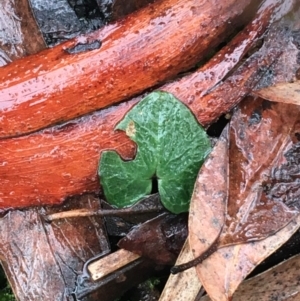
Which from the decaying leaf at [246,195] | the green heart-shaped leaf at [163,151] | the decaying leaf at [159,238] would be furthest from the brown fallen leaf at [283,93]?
the decaying leaf at [159,238]

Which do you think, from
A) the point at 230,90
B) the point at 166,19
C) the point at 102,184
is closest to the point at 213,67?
the point at 230,90

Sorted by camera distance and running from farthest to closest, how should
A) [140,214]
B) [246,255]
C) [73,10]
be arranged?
[73,10], [140,214], [246,255]

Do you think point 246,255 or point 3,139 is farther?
point 3,139

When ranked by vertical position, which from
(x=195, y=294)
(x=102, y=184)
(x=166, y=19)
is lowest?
(x=195, y=294)

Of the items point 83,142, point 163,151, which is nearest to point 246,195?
point 163,151

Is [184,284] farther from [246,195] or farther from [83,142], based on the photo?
[83,142]

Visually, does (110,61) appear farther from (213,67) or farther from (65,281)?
(65,281)
